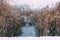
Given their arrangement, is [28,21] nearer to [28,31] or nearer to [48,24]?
[28,31]

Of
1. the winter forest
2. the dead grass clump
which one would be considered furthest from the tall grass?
the dead grass clump

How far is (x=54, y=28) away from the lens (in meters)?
4.36

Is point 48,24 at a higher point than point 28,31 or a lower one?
higher

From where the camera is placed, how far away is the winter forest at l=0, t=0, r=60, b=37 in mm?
4363

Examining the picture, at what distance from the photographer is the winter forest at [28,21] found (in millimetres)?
4363

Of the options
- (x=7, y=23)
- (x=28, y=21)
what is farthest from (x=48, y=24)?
(x=7, y=23)

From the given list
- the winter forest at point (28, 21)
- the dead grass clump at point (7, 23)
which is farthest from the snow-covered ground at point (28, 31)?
the dead grass clump at point (7, 23)

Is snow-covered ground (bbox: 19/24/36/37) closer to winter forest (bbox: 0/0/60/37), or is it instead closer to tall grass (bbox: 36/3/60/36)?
winter forest (bbox: 0/0/60/37)

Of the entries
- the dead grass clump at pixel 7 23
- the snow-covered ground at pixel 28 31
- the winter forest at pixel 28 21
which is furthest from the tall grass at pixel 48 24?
the dead grass clump at pixel 7 23

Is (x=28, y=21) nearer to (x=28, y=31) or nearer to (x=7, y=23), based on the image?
(x=28, y=31)

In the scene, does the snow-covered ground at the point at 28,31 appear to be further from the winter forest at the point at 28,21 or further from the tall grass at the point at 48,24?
the tall grass at the point at 48,24

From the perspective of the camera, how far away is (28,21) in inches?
175

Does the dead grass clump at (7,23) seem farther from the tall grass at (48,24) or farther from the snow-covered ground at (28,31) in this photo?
the tall grass at (48,24)

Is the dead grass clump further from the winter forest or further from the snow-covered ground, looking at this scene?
the snow-covered ground
